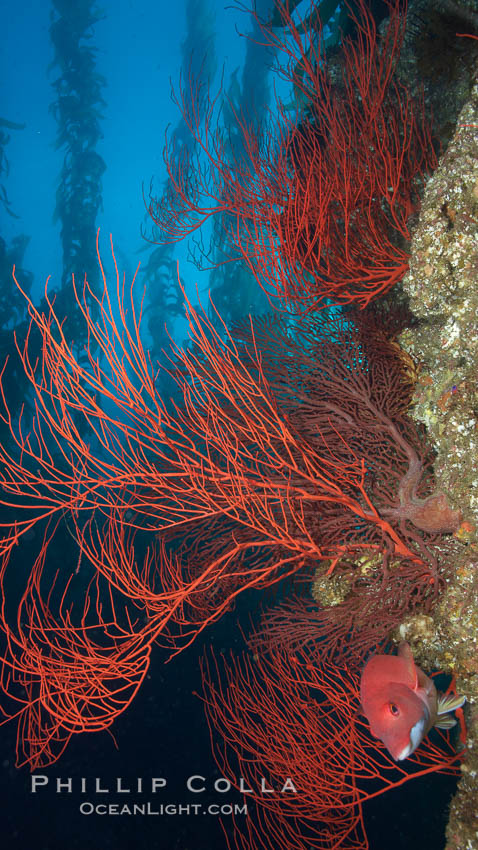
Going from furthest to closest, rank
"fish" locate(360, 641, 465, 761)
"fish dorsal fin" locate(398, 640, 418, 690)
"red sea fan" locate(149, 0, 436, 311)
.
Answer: "red sea fan" locate(149, 0, 436, 311), "fish dorsal fin" locate(398, 640, 418, 690), "fish" locate(360, 641, 465, 761)

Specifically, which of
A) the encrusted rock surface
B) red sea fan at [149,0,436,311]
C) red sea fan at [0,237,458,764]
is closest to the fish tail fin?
the encrusted rock surface

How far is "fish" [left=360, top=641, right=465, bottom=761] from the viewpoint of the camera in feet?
5.57

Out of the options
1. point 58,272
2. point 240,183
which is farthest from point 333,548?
point 58,272

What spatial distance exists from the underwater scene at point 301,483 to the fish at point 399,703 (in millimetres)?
12

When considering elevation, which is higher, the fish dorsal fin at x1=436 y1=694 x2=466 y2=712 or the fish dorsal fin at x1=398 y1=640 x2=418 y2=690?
the fish dorsal fin at x1=398 y1=640 x2=418 y2=690

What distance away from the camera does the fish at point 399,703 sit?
1698mm

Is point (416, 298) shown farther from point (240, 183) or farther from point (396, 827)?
point (396, 827)

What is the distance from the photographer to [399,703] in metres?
1.75

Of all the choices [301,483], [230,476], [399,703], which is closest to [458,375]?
[301,483]

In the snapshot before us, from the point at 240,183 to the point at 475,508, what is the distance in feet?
Answer: 9.60

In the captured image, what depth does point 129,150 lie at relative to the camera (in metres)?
49.2

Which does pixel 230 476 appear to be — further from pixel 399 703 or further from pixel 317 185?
pixel 317 185

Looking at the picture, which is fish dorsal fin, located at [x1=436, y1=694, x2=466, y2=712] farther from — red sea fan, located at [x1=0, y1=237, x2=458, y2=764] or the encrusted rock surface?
red sea fan, located at [x1=0, y1=237, x2=458, y2=764]

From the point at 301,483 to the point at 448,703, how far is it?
4.47 ft
